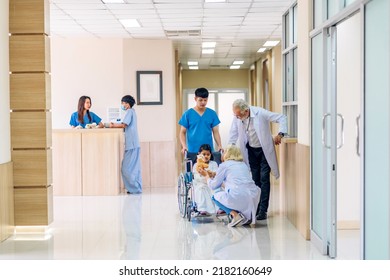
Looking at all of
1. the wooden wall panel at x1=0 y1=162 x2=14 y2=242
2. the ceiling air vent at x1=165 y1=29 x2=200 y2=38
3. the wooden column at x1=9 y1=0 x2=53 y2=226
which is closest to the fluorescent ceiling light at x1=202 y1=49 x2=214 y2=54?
the ceiling air vent at x1=165 y1=29 x2=200 y2=38

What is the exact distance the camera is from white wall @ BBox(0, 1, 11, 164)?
6.82m

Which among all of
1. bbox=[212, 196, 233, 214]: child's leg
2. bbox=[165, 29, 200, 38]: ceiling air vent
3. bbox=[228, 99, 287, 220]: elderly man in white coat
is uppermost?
bbox=[165, 29, 200, 38]: ceiling air vent

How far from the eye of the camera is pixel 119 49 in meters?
12.6

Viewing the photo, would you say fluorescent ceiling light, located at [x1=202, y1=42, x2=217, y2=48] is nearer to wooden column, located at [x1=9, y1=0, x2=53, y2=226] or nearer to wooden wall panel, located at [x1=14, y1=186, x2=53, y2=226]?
wooden column, located at [x1=9, y1=0, x2=53, y2=226]

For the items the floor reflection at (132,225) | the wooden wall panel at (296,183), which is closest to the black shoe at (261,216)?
the wooden wall panel at (296,183)

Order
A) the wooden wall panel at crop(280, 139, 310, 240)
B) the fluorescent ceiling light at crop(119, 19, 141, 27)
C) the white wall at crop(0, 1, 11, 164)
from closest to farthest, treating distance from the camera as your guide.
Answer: the wooden wall panel at crop(280, 139, 310, 240), the white wall at crop(0, 1, 11, 164), the fluorescent ceiling light at crop(119, 19, 141, 27)

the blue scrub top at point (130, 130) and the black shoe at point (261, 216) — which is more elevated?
the blue scrub top at point (130, 130)

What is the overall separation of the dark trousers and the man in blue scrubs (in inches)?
26.2

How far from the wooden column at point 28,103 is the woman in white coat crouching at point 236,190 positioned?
1.97 meters

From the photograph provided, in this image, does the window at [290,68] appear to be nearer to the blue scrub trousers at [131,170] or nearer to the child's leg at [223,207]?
the child's leg at [223,207]

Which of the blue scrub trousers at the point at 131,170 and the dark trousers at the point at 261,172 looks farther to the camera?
the blue scrub trousers at the point at 131,170

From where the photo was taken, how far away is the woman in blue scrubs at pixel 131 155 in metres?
11.1

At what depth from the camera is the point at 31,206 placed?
284 inches
